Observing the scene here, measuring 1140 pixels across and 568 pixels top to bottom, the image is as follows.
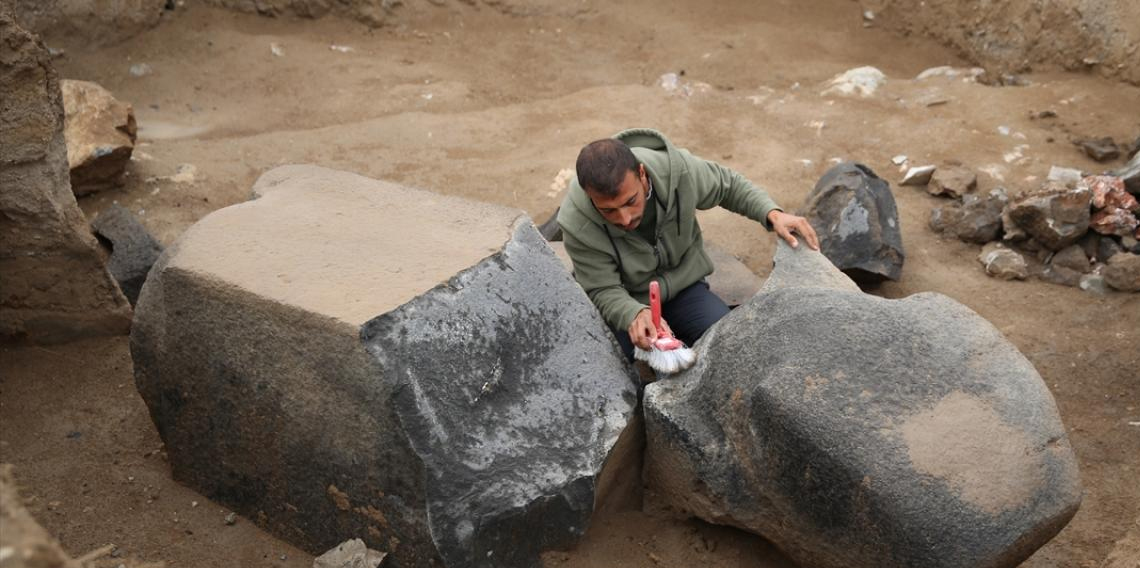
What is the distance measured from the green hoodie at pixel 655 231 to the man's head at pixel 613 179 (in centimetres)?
16

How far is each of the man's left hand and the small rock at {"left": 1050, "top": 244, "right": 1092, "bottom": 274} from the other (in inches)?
58.0

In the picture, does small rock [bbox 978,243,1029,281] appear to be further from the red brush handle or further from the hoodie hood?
the red brush handle

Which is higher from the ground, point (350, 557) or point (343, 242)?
point (343, 242)

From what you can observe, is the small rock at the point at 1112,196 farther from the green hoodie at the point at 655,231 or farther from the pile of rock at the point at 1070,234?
the green hoodie at the point at 655,231

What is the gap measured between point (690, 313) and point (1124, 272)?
1.69 meters

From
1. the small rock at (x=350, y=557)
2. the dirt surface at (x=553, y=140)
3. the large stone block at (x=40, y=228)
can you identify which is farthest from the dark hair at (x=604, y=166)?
the large stone block at (x=40, y=228)

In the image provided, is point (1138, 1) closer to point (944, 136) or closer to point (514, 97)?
point (944, 136)

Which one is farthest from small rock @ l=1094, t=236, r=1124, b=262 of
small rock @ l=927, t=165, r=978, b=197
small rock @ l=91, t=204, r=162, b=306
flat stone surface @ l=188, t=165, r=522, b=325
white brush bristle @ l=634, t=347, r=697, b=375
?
small rock @ l=91, t=204, r=162, b=306

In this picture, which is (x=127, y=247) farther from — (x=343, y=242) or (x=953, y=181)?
(x=953, y=181)

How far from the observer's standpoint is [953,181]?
4613mm

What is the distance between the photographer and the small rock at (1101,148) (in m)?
4.64

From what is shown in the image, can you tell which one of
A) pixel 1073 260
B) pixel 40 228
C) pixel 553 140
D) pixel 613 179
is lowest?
pixel 553 140

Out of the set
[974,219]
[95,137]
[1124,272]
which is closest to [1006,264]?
[974,219]

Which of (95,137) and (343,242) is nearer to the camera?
(343,242)
